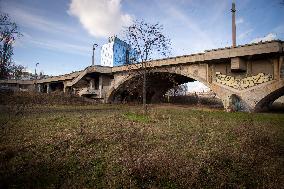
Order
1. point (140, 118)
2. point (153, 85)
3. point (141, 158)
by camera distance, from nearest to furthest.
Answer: point (141, 158)
point (140, 118)
point (153, 85)

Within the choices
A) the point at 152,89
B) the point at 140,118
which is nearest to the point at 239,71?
the point at 140,118

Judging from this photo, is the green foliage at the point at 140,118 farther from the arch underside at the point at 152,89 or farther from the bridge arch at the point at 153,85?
the arch underside at the point at 152,89

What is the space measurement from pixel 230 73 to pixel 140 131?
45.3 ft

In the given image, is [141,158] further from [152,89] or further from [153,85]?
[152,89]

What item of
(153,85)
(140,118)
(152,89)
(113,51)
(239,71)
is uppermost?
(113,51)

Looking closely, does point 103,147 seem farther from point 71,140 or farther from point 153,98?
point 153,98

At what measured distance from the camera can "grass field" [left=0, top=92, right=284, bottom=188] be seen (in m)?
5.41

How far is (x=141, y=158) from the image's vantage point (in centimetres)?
588

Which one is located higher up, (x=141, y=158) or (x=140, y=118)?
(x=140, y=118)

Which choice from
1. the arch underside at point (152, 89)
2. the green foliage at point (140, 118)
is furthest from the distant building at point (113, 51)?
the green foliage at point (140, 118)

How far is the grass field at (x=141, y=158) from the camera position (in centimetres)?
541

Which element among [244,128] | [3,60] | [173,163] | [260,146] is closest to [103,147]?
[173,163]

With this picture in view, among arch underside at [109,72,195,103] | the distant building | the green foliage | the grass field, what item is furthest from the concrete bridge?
the distant building

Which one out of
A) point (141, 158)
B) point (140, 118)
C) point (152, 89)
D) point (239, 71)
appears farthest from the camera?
point (152, 89)
